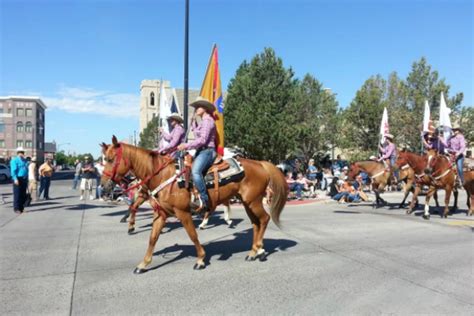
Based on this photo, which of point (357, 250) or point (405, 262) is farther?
point (357, 250)

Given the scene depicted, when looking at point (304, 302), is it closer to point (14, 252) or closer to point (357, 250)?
point (357, 250)

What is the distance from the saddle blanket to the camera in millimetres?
6004

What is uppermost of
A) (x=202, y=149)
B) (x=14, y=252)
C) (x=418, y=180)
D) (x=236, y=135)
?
(x=236, y=135)

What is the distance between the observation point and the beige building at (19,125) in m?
90.4

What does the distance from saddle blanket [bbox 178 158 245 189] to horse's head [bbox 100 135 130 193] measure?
0.90 metres

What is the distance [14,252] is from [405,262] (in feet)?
22.8

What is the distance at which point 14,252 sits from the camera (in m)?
6.78

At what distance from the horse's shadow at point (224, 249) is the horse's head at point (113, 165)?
148 cm

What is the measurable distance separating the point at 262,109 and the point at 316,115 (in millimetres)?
11904

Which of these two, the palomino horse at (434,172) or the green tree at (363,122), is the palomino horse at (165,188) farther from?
the green tree at (363,122)

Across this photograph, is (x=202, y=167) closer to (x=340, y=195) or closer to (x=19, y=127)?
(x=340, y=195)

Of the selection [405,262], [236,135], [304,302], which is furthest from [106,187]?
[236,135]

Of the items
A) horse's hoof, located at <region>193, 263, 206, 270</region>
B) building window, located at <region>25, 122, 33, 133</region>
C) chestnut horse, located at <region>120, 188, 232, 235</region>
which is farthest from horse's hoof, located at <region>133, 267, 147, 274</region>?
building window, located at <region>25, 122, 33, 133</region>

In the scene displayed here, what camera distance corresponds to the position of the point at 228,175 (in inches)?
240
